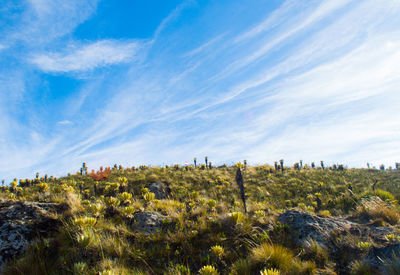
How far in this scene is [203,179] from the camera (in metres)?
17.2

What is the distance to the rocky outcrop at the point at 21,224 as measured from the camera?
182 inches

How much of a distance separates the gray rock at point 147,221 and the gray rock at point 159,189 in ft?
21.0

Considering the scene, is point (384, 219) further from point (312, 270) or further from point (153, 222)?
point (153, 222)

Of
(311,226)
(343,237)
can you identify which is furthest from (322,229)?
(343,237)

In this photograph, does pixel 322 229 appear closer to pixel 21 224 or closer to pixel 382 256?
pixel 382 256

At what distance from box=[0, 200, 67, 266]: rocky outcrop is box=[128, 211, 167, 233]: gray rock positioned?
7.04 feet

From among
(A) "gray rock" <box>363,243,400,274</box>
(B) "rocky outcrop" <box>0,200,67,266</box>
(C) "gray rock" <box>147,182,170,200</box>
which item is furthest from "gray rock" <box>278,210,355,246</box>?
(C) "gray rock" <box>147,182,170,200</box>

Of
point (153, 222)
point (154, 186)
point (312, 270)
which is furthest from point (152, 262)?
point (154, 186)

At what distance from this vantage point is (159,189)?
13.3m

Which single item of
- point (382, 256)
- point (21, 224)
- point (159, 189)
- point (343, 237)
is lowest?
point (382, 256)

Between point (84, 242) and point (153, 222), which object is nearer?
point (84, 242)

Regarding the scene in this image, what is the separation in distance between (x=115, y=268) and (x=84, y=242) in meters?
1.17

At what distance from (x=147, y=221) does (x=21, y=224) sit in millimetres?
3185

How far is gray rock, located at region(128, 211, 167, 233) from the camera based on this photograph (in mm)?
5751
